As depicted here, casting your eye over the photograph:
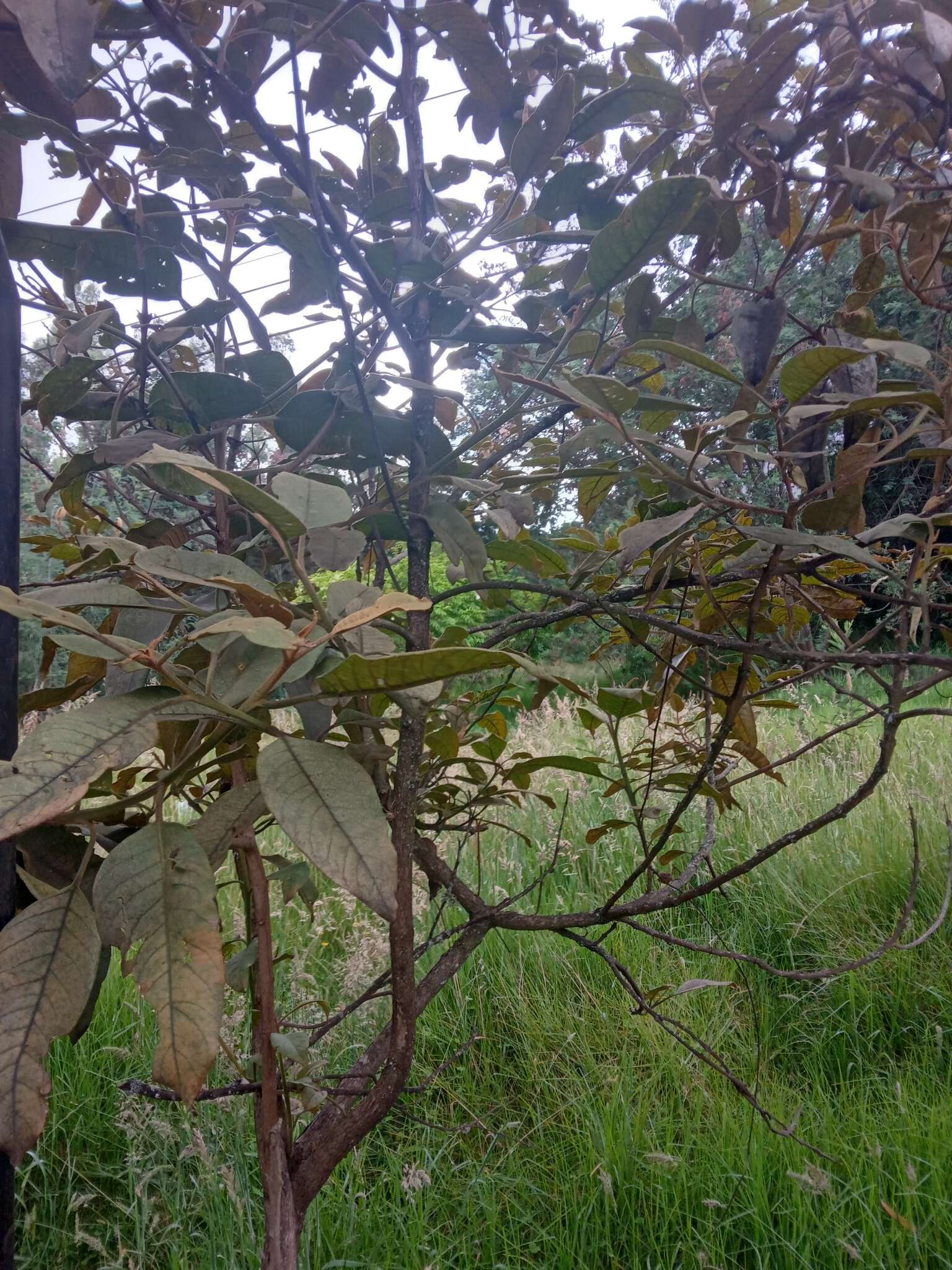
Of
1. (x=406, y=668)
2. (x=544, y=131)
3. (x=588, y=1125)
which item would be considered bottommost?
(x=588, y=1125)

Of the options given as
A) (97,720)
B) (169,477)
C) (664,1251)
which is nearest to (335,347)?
(169,477)

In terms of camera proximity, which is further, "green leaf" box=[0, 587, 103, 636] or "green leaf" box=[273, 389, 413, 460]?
"green leaf" box=[273, 389, 413, 460]

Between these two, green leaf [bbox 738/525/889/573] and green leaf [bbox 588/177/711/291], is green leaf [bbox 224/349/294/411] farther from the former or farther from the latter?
green leaf [bbox 738/525/889/573]

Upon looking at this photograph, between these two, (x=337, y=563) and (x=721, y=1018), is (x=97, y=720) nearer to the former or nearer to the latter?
(x=337, y=563)

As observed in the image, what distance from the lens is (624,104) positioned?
535mm

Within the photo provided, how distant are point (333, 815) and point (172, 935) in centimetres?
9

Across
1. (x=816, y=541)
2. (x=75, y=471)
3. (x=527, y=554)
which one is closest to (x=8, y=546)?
(x=75, y=471)

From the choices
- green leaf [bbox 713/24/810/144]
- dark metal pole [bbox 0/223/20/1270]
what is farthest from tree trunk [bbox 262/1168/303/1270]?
green leaf [bbox 713/24/810/144]

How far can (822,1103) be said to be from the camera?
127 cm

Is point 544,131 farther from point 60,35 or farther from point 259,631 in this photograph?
point 259,631

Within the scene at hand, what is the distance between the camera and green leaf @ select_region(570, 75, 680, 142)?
0.52 metres

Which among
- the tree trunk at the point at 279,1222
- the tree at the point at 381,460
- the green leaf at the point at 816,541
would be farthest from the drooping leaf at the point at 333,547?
the tree trunk at the point at 279,1222

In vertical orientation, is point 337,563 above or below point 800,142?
below

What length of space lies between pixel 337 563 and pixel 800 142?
18.8 inches
